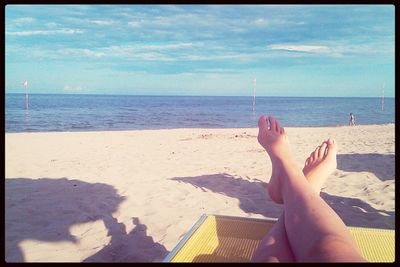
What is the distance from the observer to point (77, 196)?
9.84ft

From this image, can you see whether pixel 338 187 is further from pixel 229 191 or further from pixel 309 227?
pixel 309 227

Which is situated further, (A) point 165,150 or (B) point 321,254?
(A) point 165,150

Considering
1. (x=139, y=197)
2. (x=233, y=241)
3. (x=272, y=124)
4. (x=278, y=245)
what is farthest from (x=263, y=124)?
(x=139, y=197)

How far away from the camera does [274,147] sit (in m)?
1.86

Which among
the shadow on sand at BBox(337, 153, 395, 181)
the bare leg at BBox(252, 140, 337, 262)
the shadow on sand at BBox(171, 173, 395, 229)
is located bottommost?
the shadow on sand at BBox(171, 173, 395, 229)

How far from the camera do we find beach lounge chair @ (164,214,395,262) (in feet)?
4.94


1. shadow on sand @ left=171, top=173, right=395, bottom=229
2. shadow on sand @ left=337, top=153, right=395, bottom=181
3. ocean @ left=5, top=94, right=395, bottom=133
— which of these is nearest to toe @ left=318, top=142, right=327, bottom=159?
shadow on sand @ left=171, top=173, right=395, bottom=229

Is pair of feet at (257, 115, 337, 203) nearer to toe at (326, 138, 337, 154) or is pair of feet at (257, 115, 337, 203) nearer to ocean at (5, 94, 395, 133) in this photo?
toe at (326, 138, 337, 154)

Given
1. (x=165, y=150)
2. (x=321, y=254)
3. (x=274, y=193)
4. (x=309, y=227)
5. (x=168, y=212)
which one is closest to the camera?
(x=321, y=254)

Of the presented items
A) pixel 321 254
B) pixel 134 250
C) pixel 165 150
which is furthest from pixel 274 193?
pixel 165 150

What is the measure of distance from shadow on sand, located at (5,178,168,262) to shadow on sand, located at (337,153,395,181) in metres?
2.63

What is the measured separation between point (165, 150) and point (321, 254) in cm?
493

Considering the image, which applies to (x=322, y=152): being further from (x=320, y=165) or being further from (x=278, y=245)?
(x=278, y=245)

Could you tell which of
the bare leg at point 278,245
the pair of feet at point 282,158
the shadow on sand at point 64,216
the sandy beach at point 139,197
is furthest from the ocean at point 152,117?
the bare leg at point 278,245
